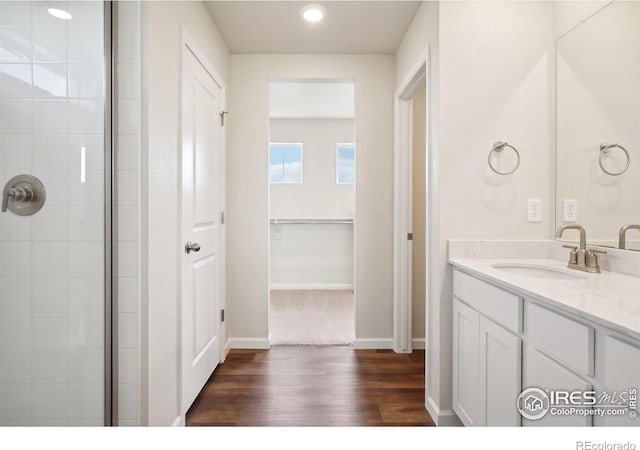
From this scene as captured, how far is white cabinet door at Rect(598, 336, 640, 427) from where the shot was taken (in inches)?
32.2

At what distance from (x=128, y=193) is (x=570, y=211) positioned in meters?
2.09

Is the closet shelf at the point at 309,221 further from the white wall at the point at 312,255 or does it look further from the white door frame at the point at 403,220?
the white door frame at the point at 403,220

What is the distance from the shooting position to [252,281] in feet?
9.70

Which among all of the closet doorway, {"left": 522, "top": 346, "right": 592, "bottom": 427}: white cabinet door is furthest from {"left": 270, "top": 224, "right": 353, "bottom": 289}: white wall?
{"left": 522, "top": 346, "right": 592, "bottom": 427}: white cabinet door

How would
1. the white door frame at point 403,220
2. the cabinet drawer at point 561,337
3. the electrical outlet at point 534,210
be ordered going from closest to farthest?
the cabinet drawer at point 561,337 → the electrical outlet at point 534,210 → the white door frame at point 403,220

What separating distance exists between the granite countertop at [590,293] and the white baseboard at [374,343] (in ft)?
4.91

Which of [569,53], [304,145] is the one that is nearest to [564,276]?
[569,53]

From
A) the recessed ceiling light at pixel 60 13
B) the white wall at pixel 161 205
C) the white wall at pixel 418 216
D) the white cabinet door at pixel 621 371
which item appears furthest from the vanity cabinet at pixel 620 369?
the white wall at pixel 418 216

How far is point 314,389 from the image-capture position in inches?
88.9

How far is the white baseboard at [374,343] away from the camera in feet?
9.78

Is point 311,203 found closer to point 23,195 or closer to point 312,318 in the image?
point 312,318

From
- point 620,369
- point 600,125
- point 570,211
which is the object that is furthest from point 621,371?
point 600,125

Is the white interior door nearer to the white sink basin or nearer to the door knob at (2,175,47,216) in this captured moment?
the door knob at (2,175,47,216)

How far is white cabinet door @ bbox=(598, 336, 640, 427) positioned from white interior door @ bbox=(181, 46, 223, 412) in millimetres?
1757
